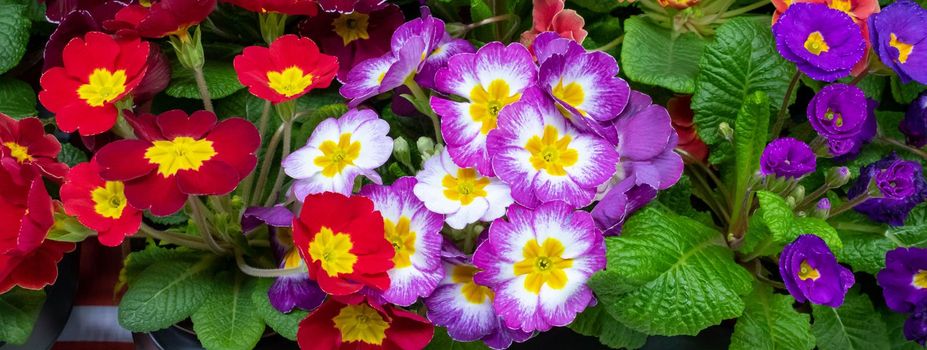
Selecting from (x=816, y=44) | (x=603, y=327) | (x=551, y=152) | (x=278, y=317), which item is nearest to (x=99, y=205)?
(x=278, y=317)

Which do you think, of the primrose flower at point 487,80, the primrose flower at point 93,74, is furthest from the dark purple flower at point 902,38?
the primrose flower at point 93,74

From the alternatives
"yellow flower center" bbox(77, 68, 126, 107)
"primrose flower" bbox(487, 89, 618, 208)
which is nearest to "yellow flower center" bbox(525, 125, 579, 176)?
"primrose flower" bbox(487, 89, 618, 208)

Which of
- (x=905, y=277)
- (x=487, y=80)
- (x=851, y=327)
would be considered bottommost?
(x=851, y=327)

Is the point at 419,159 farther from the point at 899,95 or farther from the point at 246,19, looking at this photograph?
the point at 899,95

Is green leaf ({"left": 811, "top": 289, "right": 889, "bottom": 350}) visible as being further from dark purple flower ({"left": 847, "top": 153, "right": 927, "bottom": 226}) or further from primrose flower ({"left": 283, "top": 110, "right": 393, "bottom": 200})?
primrose flower ({"left": 283, "top": 110, "right": 393, "bottom": 200})

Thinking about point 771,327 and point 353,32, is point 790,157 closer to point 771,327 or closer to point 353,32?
point 771,327

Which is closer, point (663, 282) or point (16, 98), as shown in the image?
point (663, 282)

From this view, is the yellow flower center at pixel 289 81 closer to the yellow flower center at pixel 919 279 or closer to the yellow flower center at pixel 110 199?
the yellow flower center at pixel 110 199
